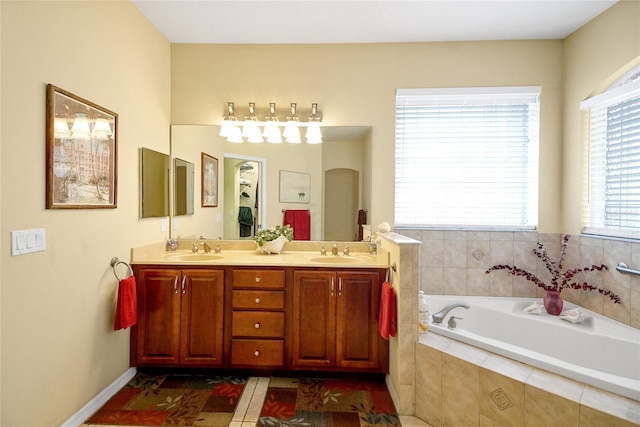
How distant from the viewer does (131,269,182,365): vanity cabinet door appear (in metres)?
2.32

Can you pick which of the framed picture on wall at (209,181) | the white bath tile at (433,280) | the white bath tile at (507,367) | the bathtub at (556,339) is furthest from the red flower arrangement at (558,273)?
the framed picture on wall at (209,181)

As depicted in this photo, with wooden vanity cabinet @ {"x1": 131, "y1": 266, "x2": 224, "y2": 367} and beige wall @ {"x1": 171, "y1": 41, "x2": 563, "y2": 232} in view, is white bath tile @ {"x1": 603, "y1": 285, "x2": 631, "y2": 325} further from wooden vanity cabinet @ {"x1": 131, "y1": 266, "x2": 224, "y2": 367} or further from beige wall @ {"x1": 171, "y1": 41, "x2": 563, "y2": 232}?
wooden vanity cabinet @ {"x1": 131, "y1": 266, "x2": 224, "y2": 367}

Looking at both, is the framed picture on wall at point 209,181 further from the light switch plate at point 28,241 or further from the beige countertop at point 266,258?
the light switch plate at point 28,241

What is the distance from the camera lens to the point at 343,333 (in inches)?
89.9

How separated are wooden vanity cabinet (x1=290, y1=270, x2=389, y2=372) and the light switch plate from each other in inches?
55.7

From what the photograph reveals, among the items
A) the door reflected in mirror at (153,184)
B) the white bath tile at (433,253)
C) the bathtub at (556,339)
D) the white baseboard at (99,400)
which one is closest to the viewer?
the bathtub at (556,339)

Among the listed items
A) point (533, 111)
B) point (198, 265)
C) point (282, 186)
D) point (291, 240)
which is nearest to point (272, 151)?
point (282, 186)

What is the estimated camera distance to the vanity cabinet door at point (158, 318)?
91.5 inches

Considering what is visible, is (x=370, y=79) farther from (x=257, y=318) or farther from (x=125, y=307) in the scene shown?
(x=125, y=307)

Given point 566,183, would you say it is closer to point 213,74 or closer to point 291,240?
point 291,240

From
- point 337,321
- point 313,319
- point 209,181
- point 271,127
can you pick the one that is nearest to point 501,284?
point 337,321

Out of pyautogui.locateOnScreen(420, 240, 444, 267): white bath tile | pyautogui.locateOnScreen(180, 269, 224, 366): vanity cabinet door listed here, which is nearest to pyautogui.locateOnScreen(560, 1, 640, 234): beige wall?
pyautogui.locateOnScreen(420, 240, 444, 267): white bath tile

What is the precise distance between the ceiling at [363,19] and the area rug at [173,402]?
269cm

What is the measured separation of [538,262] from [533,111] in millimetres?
1294
